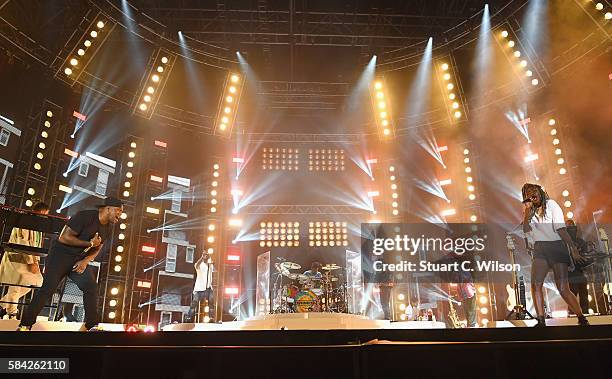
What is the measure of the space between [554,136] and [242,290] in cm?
1212

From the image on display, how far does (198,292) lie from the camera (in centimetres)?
1062

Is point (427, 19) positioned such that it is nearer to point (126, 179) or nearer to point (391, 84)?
point (391, 84)

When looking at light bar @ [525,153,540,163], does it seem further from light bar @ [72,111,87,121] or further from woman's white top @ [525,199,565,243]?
light bar @ [72,111,87,121]

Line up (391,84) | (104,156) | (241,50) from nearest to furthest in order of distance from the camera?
(104,156) → (241,50) → (391,84)

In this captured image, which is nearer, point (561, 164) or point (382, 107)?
point (561, 164)

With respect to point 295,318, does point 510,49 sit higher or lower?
higher

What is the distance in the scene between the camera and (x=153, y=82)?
13.9m

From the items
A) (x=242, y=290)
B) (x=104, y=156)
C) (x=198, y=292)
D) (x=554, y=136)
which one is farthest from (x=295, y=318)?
(x=554, y=136)

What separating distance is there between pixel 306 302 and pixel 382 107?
27.7 feet

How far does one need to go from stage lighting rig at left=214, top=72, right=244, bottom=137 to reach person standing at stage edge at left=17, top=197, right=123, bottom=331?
36.0 feet

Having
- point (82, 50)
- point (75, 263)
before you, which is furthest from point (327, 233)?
point (75, 263)

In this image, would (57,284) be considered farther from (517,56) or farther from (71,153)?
(517,56)

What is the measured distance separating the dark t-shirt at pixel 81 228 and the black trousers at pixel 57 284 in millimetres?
63

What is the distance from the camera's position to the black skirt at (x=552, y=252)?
457cm
